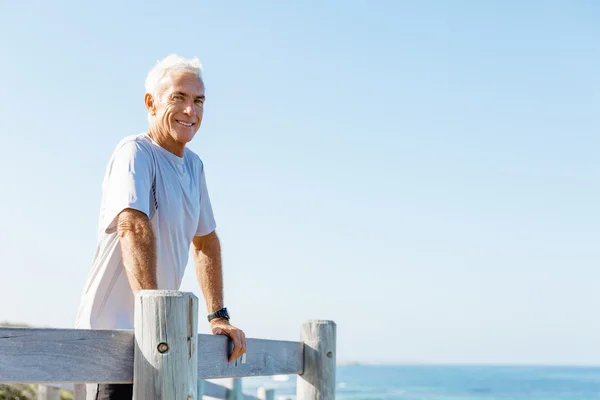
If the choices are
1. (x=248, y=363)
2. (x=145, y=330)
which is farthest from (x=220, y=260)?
(x=145, y=330)

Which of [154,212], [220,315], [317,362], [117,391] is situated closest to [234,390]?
[317,362]

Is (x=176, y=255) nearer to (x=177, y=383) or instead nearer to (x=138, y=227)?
(x=138, y=227)

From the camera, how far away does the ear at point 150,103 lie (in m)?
3.59

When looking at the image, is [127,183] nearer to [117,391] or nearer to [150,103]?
[150,103]

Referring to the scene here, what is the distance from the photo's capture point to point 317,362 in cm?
443

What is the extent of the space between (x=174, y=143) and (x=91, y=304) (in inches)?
27.9

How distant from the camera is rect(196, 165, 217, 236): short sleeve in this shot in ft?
12.4

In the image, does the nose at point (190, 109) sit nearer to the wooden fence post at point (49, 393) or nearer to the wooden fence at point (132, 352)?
the wooden fence at point (132, 352)

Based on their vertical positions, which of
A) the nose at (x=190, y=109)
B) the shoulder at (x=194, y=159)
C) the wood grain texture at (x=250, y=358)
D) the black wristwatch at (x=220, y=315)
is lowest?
the wood grain texture at (x=250, y=358)

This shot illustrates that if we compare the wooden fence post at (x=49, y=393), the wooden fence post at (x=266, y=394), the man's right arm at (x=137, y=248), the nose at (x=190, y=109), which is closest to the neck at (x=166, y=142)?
the nose at (x=190, y=109)

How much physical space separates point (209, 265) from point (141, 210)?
75cm

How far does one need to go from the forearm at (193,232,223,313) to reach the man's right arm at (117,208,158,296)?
67 centimetres

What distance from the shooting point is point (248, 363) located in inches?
143

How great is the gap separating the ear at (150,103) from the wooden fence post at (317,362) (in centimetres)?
142
